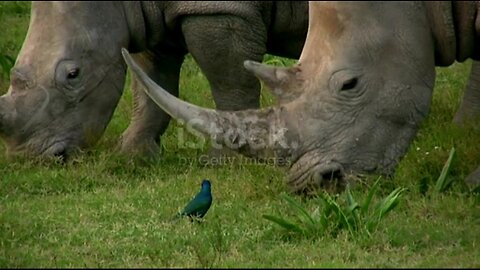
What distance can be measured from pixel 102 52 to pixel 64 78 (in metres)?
0.27

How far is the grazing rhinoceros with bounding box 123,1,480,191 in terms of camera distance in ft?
23.1

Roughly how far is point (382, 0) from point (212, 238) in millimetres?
1409

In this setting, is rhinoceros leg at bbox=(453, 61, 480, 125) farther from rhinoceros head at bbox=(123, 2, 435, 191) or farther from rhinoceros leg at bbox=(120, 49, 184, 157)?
rhinoceros head at bbox=(123, 2, 435, 191)

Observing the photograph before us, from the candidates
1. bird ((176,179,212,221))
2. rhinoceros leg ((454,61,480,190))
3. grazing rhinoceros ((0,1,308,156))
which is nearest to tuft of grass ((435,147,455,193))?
bird ((176,179,212,221))

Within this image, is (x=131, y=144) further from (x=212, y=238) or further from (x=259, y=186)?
(x=212, y=238)

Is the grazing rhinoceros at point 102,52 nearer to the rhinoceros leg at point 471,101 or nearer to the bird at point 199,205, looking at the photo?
the rhinoceros leg at point 471,101

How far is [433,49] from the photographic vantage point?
23.6 feet

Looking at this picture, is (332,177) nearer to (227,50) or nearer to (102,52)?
(227,50)

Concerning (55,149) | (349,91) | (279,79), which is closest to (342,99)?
(349,91)

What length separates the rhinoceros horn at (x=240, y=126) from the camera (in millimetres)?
7191

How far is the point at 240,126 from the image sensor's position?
23.8ft

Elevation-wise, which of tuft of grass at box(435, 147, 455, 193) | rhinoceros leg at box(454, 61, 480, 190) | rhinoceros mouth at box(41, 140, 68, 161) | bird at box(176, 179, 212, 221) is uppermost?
tuft of grass at box(435, 147, 455, 193)

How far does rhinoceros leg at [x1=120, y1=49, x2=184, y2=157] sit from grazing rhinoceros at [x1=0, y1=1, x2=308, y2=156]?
39 cm

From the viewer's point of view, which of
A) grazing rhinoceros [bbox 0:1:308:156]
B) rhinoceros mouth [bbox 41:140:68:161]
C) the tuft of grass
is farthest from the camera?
rhinoceros mouth [bbox 41:140:68:161]
